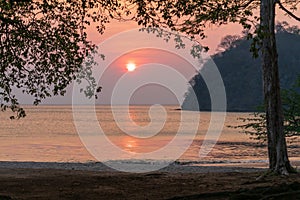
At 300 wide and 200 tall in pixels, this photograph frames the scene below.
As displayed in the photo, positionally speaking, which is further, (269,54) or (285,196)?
(269,54)

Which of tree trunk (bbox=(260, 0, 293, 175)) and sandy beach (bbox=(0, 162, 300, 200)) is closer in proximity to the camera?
sandy beach (bbox=(0, 162, 300, 200))

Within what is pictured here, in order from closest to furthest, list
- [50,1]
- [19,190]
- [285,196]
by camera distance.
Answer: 1. [285,196]
2. [50,1]
3. [19,190]

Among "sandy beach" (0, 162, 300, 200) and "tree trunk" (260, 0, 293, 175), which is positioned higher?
"tree trunk" (260, 0, 293, 175)

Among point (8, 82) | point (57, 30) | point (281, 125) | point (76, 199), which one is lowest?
point (76, 199)

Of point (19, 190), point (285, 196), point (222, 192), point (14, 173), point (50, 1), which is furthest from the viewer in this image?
point (14, 173)

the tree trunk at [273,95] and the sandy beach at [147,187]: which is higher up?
the tree trunk at [273,95]

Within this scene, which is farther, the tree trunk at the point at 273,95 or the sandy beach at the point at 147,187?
the tree trunk at the point at 273,95

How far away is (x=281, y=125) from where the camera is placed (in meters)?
19.8

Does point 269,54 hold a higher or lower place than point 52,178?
higher

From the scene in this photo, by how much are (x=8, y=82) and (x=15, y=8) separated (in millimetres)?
2030

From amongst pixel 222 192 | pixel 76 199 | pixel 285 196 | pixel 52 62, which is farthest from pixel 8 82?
pixel 285 196

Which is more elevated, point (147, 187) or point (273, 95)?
point (273, 95)

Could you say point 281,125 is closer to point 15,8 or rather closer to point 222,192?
point 222,192

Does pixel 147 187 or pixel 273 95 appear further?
pixel 273 95
